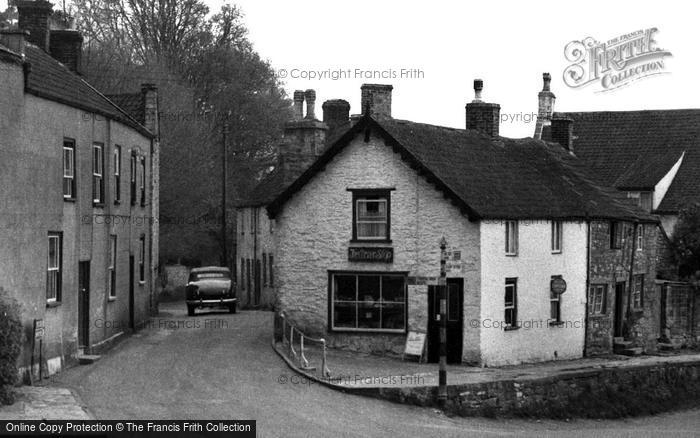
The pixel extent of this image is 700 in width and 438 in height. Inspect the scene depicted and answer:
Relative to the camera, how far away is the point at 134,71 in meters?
58.0

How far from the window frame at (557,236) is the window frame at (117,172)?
1333 cm

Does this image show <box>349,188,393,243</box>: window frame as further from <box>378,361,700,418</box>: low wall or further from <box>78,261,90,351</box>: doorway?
<box>78,261,90,351</box>: doorway

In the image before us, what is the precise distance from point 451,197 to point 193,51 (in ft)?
118

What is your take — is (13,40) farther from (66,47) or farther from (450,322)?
(450,322)

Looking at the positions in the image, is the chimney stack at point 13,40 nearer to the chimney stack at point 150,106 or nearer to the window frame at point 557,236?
the window frame at point 557,236

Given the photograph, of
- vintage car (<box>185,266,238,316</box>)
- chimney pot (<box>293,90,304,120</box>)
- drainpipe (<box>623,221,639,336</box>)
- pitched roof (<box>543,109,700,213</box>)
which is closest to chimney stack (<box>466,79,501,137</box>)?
chimney pot (<box>293,90,304,120</box>)

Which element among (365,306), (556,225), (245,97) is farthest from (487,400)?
(245,97)

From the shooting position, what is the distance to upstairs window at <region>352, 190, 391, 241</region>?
34.1 meters

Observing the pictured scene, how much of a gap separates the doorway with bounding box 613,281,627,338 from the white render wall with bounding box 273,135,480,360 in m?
9.43

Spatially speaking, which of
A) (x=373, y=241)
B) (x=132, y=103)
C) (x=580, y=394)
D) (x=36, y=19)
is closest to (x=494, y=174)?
(x=373, y=241)

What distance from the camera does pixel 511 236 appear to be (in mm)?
34594

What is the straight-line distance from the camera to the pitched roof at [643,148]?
5594 centimetres

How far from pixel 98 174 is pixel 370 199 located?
787cm

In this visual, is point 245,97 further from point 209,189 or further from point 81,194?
point 81,194
